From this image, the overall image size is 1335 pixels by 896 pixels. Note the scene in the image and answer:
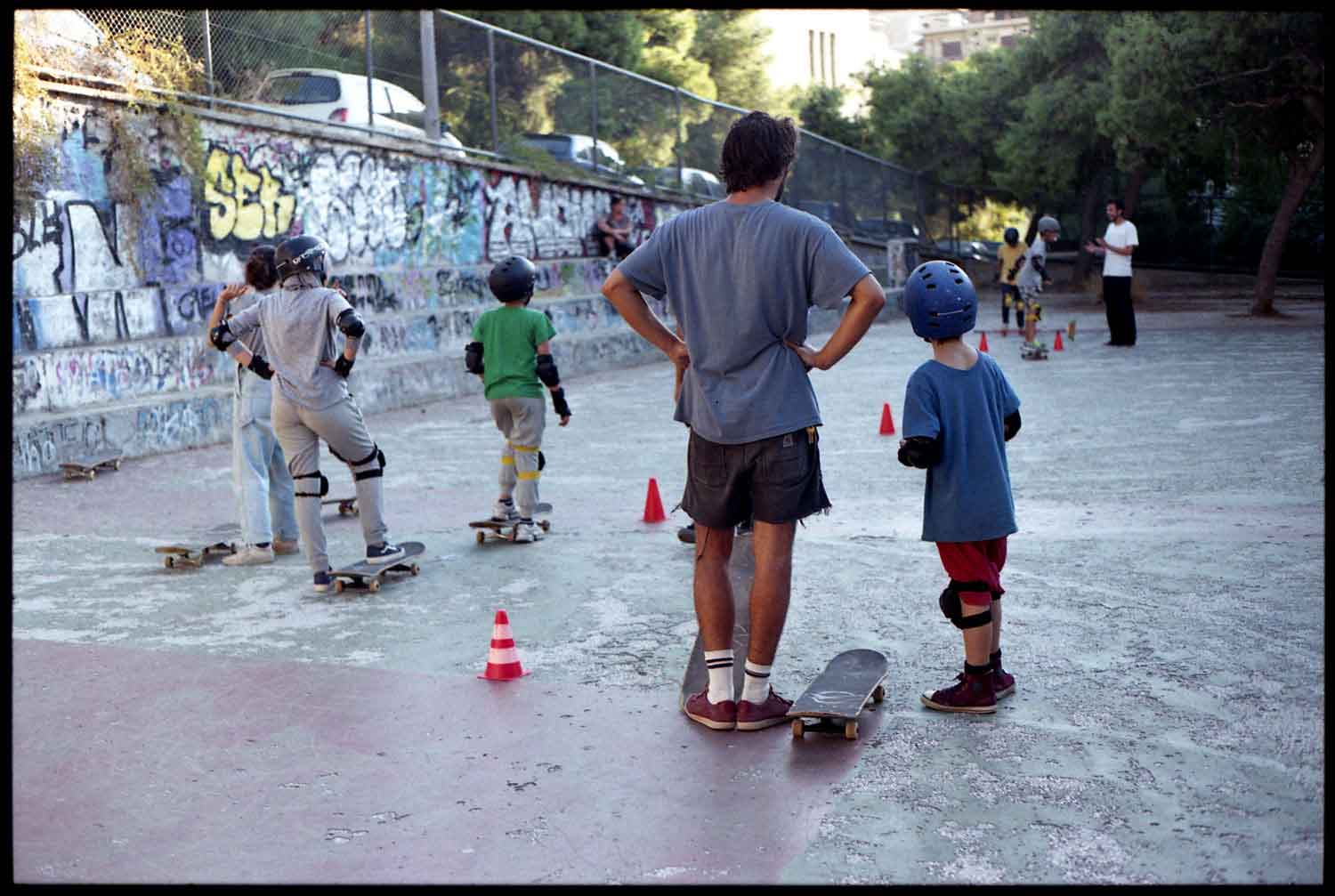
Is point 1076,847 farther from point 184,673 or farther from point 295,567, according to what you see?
point 295,567

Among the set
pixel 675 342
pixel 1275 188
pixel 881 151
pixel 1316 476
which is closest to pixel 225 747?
pixel 675 342

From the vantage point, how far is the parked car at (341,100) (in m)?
16.5

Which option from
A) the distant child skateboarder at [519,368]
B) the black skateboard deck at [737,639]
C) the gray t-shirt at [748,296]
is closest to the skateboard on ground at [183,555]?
the distant child skateboarder at [519,368]

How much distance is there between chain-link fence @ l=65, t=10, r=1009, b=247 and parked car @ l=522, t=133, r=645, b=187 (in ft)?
0.07

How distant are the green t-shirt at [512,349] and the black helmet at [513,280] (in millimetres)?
108

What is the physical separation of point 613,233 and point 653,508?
14.4 meters

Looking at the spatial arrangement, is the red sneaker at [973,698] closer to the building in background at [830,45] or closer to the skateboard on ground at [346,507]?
the skateboard on ground at [346,507]

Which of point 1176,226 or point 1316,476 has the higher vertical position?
point 1176,226

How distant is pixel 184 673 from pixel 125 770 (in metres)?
1.09

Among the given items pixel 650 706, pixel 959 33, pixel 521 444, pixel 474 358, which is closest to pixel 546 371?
pixel 474 358

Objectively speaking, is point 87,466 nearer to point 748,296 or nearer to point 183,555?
point 183,555

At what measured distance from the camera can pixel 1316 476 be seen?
903 centimetres

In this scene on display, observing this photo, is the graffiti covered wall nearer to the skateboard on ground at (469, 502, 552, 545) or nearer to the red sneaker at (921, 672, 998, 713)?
the skateboard on ground at (469, 502, 552, 545)

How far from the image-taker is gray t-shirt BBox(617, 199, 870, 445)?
4.70 m
